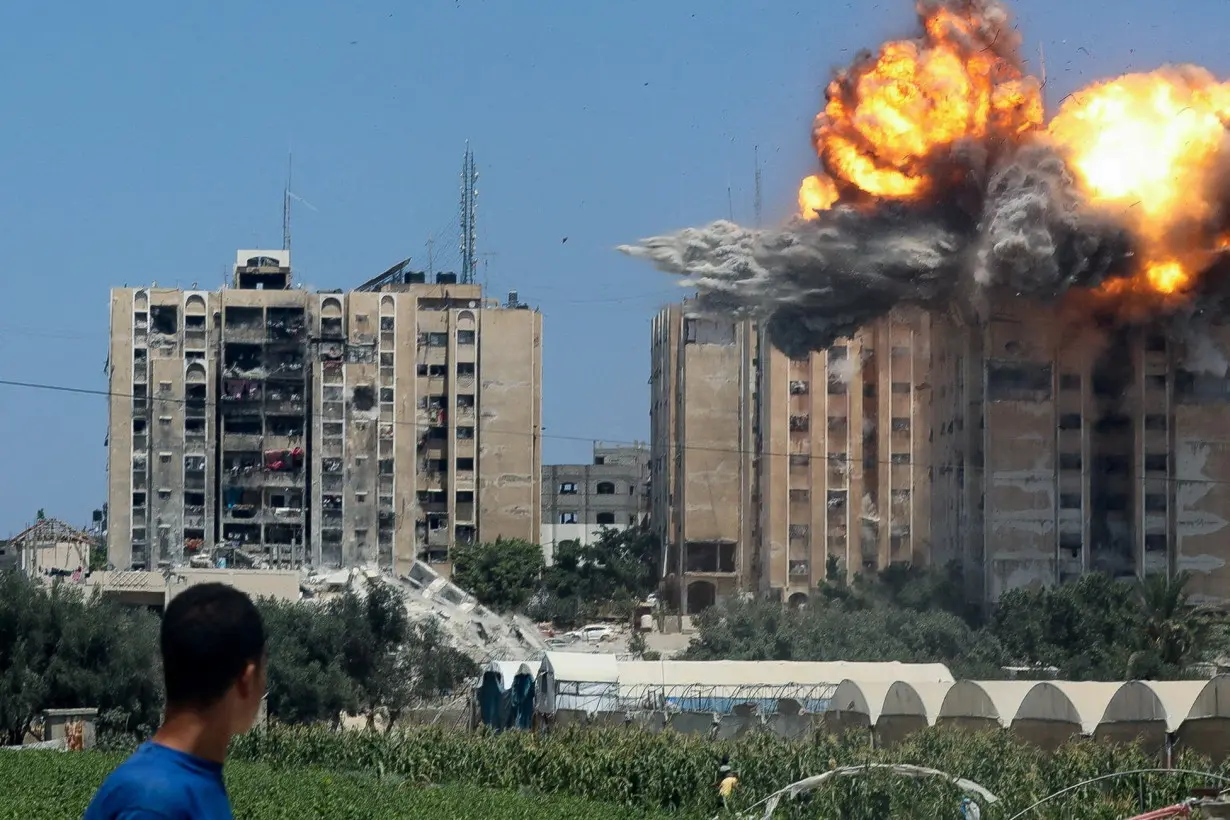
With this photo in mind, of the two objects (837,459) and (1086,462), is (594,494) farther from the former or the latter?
(1086,462)

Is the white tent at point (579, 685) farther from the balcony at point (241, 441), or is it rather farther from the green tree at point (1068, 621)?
the balcony at point (241, 441)

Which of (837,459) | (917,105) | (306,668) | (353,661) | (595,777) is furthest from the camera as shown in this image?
(837,459)

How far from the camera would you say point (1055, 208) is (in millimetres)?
60250

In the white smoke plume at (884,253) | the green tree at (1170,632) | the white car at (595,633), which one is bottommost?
the white car at (595,633)

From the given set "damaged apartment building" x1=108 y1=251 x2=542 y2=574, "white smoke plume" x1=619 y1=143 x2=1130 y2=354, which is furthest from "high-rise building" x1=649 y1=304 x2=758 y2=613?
"white smoke plume" x1=619 y1=143 x2=1130 y2=354

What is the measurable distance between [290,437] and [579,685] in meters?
72.0

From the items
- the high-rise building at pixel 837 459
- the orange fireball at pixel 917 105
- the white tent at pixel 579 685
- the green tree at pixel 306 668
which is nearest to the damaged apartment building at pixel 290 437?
the high-rise building at pixel 837 459

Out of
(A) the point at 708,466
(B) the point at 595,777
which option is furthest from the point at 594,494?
(B) the point at 595,777

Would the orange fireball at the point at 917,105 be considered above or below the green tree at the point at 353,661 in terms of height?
above

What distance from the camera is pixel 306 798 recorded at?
2595 cm

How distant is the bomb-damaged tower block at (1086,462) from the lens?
256 ft

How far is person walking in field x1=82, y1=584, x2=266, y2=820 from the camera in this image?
526 centimetres

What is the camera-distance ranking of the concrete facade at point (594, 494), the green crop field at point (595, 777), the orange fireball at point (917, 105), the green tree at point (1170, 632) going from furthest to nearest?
the concrete facade at point (594, 494)
the green tree at point (1170, 632)
the orange fireball at point (917, 105)
the green crop field at point (595, 777)

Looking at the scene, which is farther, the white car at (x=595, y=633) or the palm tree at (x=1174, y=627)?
the white car at (x=595, y=633)
